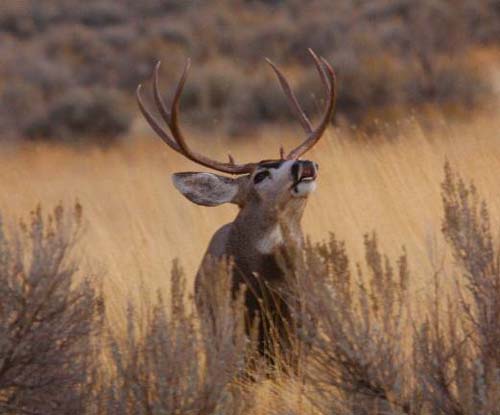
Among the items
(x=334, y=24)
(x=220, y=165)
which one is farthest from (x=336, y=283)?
(x=334, y=24)

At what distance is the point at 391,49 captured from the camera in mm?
21453

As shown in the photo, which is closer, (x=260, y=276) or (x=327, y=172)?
(x=260, y=276)

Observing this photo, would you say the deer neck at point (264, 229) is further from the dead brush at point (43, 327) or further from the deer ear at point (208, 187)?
the dead brush at point (43, 327)

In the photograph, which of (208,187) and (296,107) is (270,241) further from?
(296,107)

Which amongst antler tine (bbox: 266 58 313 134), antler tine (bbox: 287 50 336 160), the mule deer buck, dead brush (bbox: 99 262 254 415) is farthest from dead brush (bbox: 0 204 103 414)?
antler tine (bbox: 266 58 313 134)

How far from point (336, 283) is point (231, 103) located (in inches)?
644

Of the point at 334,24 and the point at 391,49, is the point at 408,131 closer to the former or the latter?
the point at 391,49

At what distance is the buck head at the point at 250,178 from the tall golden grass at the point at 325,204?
0.47m

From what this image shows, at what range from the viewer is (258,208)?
544 cm

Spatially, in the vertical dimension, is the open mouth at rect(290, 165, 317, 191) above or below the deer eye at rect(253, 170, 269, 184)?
below

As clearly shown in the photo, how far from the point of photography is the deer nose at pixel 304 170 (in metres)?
5.20

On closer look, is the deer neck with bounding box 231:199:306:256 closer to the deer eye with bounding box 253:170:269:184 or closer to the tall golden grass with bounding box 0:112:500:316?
the deer eye with bounding box 253:170:269:184

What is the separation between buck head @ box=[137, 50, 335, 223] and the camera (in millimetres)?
5242

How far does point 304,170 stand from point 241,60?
65.8 ft
